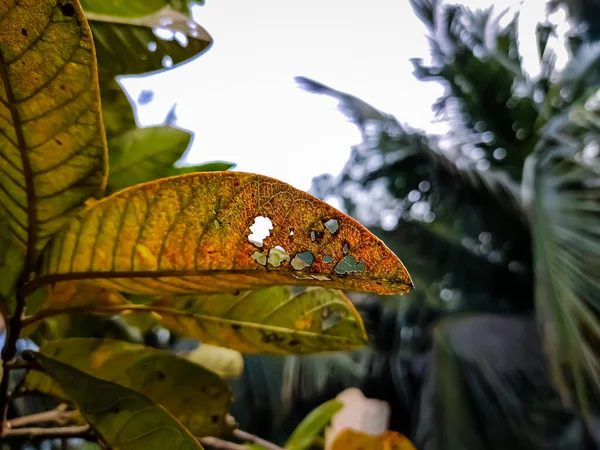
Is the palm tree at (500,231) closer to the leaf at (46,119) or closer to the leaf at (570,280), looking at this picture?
the leaf at (570,280)

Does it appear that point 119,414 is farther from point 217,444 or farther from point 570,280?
point 570,280

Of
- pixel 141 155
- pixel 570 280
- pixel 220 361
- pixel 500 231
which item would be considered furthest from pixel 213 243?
pixel 500 231

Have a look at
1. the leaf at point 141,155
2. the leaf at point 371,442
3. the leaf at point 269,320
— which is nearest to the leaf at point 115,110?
the leaf at point 141,155

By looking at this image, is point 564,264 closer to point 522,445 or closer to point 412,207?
point 522,445

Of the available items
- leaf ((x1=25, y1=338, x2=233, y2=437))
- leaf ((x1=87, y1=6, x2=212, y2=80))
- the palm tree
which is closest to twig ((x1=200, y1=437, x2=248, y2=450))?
leaf ((x1=25, y1=338, x2=233, y2=437))

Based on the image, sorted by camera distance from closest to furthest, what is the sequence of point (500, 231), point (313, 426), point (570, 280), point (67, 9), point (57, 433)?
1. point (67, 9)
2. point (57, 433)
3. point (313, 426)
4. point (570, 280)
5. point (500, 231)

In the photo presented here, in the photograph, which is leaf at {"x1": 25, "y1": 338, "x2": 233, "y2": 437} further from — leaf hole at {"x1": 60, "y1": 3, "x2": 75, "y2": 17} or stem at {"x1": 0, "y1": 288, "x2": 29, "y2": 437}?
leaf hole at {"x1": 60, "y1": 3, "x2": 75, "y2": 17}
